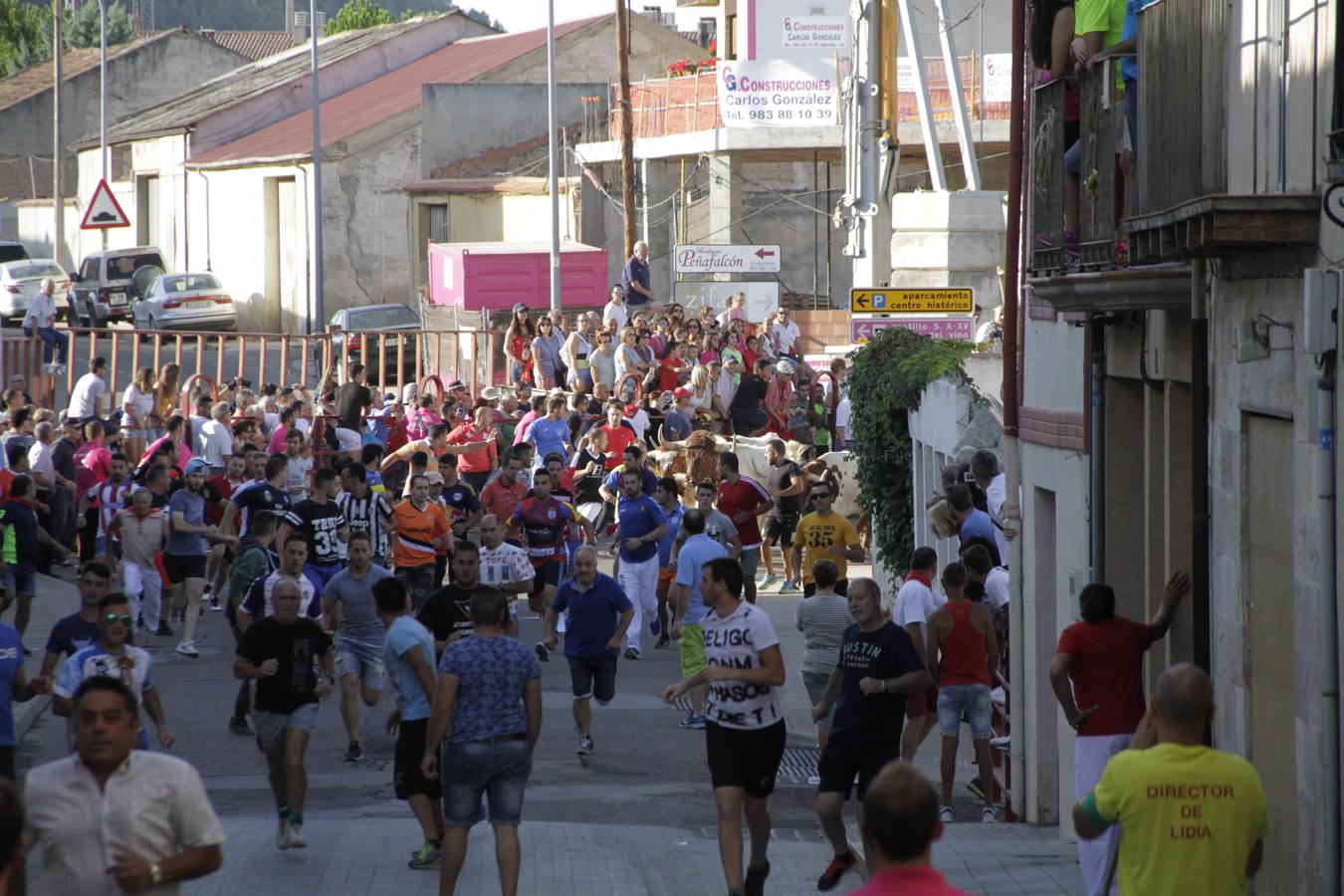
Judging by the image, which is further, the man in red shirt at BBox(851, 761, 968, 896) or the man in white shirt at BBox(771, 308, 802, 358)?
the man in white shirt at BBox(771, 308, 802, 358)

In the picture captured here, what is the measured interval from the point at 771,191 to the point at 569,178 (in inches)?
212

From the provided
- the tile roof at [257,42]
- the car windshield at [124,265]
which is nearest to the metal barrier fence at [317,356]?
the car windshield at [124,265]

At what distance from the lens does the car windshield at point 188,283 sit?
45562 millimetres

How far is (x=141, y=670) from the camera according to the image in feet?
32.9

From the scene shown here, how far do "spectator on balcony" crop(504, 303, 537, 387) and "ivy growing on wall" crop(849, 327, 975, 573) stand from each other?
26.4ft

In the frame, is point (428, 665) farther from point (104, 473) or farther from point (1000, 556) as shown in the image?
point (104, 473)

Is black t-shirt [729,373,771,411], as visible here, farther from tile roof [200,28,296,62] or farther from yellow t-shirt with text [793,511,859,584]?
tile roof [200,28,296,62]

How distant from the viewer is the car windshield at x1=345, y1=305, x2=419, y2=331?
131ft

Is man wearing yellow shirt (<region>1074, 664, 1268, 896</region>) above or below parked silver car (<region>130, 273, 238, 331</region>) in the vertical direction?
below

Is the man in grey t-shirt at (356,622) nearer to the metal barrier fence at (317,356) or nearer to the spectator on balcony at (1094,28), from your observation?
the spectator on balcony at (1094,28)

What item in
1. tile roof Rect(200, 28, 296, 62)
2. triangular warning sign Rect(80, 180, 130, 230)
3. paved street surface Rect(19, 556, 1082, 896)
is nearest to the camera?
paved street surface Rect(19, 556, 1082, 896)

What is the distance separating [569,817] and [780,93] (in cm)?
2890

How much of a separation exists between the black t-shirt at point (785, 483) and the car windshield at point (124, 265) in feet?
108

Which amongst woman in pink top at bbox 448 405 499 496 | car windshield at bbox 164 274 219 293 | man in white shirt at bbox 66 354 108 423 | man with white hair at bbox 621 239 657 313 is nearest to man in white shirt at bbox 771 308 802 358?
man with white hair at bbox 621 239 657 313
